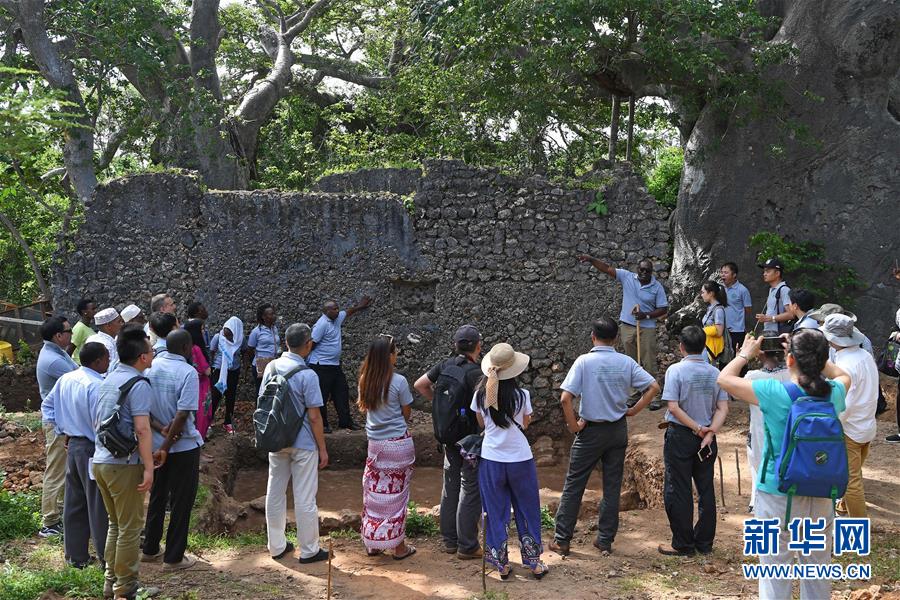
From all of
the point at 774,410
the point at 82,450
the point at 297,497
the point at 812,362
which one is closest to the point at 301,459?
the point at 297,497

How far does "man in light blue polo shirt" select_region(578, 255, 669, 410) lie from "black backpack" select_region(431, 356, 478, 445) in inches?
167

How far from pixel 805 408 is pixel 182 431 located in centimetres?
372

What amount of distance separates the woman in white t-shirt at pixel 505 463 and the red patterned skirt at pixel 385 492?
0.70 metres

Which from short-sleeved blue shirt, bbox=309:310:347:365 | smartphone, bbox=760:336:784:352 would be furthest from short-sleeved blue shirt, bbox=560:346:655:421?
short-sleeved blue shirt, bbox=309:310:347:365

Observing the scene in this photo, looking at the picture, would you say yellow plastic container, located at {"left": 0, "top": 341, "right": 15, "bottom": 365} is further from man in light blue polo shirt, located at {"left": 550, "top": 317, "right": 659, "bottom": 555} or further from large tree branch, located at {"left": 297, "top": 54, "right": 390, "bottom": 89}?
man in light blue polo shirt, located at {"left": 550, "top": 317, "right": 659, "bottom": 555}

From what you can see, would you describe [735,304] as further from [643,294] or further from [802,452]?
[802,452]

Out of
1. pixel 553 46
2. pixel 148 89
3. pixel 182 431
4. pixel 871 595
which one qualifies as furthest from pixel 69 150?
pixel 871 595

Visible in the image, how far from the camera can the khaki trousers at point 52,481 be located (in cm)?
595

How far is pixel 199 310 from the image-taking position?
26.0 feet

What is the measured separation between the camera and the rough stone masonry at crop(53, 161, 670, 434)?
9695 millimetres

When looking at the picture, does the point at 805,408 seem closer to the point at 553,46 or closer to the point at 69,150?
the point at 553,46

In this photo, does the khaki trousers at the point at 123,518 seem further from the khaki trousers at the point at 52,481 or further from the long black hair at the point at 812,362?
the long black hair at the point at 812,362

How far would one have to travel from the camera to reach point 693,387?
543 cm

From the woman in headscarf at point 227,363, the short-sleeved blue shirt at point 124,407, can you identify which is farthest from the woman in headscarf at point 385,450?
the woman in headscarf at point 227,363
